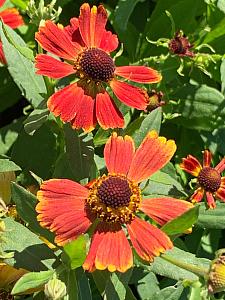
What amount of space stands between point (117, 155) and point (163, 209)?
15cm

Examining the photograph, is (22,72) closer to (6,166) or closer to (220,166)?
(6,166)

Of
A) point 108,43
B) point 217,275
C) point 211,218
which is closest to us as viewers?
point 217,275

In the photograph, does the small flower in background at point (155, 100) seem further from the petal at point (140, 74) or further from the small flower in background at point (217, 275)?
the small flower in background at point (217, 275)

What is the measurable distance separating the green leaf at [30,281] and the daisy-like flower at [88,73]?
33 centimetres

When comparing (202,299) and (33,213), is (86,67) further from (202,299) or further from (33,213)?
(202,299)

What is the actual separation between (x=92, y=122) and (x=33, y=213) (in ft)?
0.76

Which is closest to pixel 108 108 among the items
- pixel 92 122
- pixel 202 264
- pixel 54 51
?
pixel 92 122

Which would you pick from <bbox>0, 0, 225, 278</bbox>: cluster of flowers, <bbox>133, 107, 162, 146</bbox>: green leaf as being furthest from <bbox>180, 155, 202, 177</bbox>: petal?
<bbox>133, 107, 162, 146</bbox>: green leaf

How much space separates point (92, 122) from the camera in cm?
142

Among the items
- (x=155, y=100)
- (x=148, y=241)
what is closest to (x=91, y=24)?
(x=155, y=100)

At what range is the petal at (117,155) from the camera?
4.60 feet

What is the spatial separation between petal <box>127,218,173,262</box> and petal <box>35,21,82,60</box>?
1.51 ft

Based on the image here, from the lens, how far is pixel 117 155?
1.41 m

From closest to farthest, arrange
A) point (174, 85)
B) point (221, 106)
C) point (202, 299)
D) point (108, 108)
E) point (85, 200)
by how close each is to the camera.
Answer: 1. point (202, 299)
2. point (85, 200)
3. point (108, 108)
4. point (221, 106)
5. point (174, 85)
